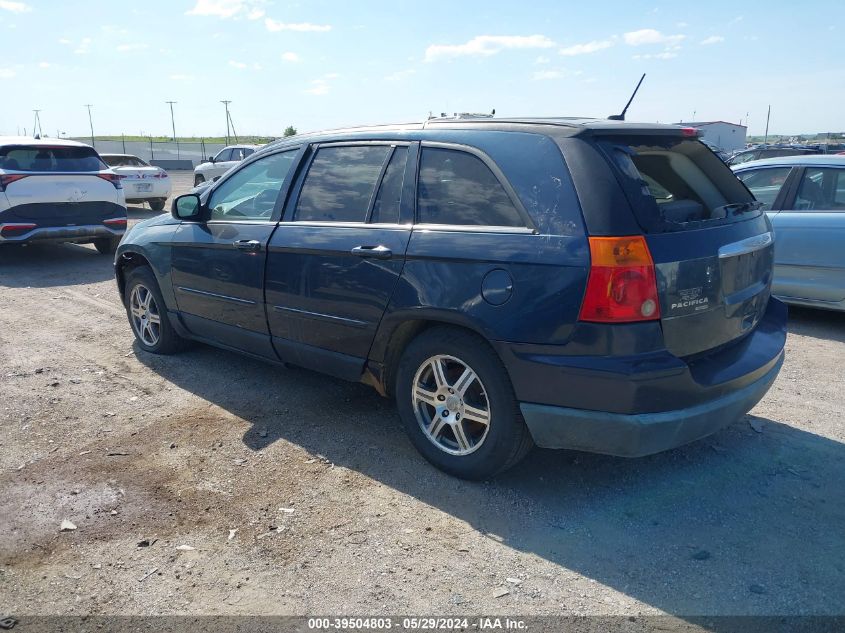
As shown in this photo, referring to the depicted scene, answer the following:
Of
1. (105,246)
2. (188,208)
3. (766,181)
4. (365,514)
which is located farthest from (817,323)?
(105,246)

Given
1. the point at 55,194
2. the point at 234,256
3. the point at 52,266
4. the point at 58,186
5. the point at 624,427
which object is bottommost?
the point at 52,266

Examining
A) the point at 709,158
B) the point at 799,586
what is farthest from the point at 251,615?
the point at 709,158

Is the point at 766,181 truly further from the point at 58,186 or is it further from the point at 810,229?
the point at 58,186

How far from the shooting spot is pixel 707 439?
4.20 metres

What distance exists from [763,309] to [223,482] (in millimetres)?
3150

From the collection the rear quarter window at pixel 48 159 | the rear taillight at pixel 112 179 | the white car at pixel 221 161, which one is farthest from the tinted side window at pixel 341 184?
the white car at pixel 221 161

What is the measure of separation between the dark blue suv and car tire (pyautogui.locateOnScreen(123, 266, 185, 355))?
1.43 meters

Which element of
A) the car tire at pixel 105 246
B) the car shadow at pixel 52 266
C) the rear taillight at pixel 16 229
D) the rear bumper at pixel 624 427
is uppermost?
the rear taillight at pixel 16 229

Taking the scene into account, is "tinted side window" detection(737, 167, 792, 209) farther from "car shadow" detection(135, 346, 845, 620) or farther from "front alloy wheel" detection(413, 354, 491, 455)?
"front alloy wheel" detection(413, 354, 491, 455)

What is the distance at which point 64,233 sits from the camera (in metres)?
10.1

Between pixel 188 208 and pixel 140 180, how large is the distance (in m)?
13.3

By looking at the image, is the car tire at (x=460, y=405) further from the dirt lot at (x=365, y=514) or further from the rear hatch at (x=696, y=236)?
the rear hatch at (x=696, y=236)

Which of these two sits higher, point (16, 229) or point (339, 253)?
point (339, 253)

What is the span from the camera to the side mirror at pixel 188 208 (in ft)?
16.7
